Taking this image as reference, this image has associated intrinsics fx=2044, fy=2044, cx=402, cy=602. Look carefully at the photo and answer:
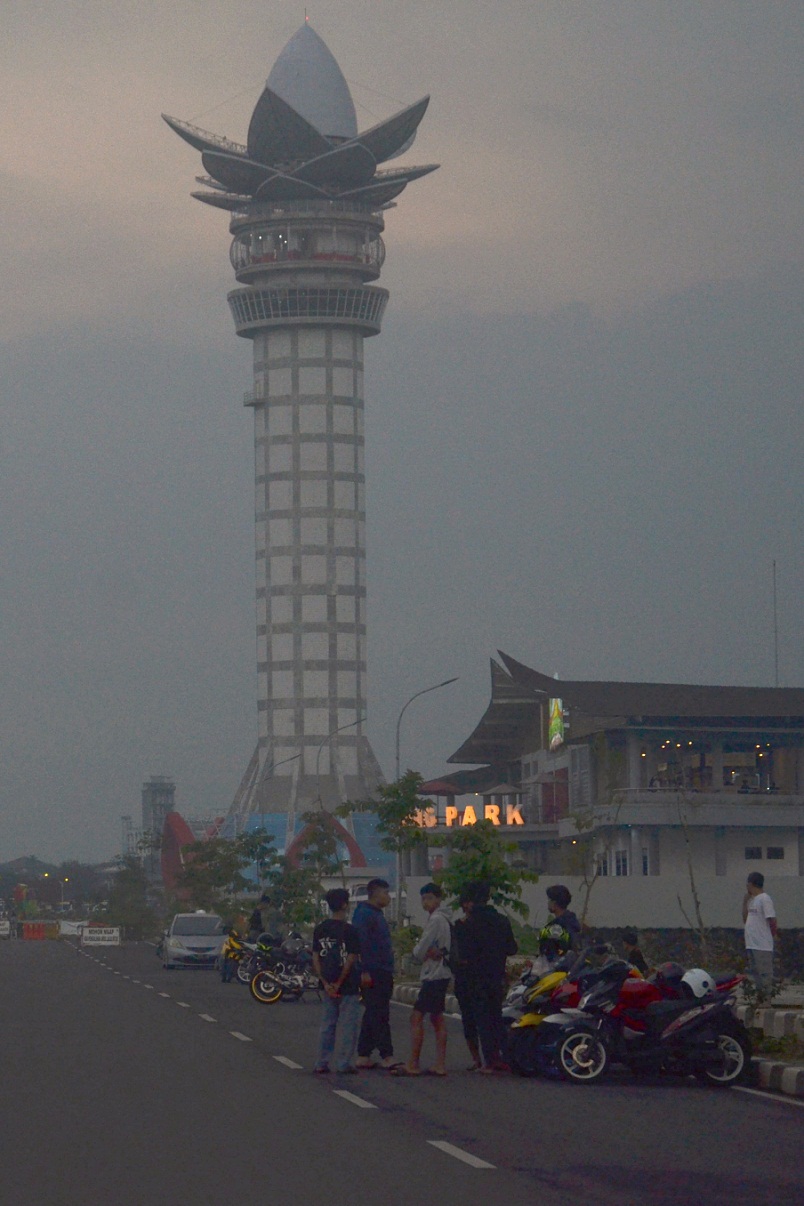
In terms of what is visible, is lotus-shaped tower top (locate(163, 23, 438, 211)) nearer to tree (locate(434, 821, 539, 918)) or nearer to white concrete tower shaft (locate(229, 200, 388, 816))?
white concrete tower shaft (locate(229, 200, 388, 816))

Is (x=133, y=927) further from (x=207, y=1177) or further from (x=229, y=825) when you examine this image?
(x=207, y=1177)

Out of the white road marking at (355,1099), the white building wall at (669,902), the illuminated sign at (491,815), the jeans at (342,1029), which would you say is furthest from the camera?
the illuminated sign at (491,815)

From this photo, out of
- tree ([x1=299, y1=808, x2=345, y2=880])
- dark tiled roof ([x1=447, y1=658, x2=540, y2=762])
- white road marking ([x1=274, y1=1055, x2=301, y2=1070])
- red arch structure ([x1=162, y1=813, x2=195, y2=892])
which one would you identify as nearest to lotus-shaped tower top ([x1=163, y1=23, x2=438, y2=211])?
red arch structure ([x1=162, y1=813, x2=195, y2=892])

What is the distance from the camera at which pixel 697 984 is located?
17.9 meters

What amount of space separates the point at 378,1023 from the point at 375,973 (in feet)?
2.16

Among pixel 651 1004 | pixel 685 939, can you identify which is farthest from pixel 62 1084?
pixel 685 939

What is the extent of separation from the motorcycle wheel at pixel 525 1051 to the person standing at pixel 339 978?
1.44 m

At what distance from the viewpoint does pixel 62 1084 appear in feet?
56.4

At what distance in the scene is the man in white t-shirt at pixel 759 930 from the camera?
24.9 m

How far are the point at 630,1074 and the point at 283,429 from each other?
108 meters

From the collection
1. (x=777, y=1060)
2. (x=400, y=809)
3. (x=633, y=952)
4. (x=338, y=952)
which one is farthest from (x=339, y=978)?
(x=400, y=809)

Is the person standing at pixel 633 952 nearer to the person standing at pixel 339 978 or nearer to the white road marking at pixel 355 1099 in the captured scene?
→ the person standing at pixel 339 978

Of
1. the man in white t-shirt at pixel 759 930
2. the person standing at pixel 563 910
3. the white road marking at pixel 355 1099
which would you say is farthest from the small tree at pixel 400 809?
the white road marking at pixel 355 1099

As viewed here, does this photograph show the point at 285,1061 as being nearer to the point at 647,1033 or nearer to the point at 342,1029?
the point at 342,1029
